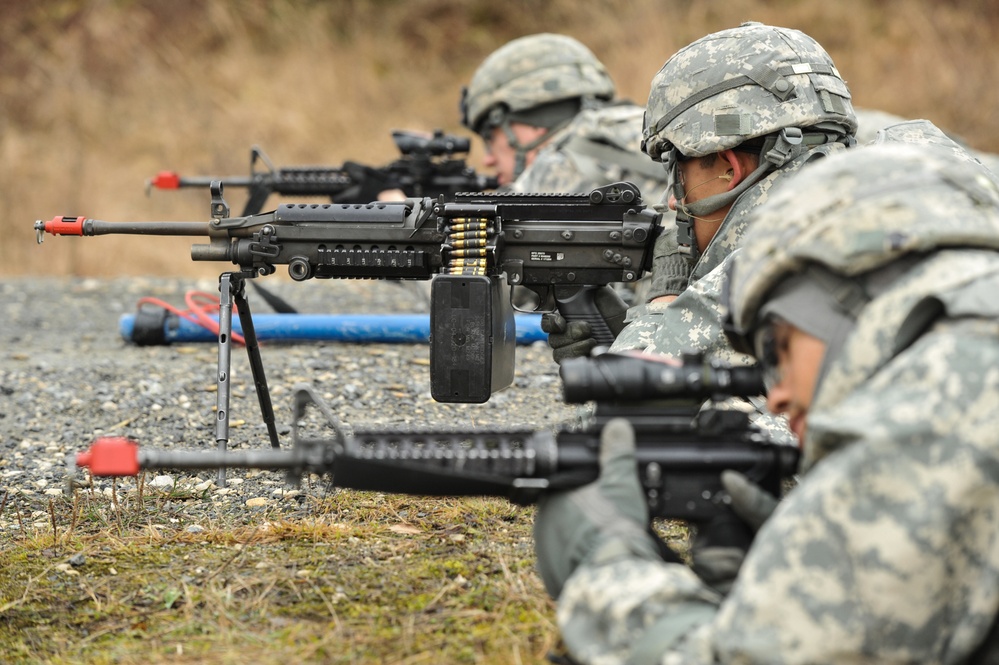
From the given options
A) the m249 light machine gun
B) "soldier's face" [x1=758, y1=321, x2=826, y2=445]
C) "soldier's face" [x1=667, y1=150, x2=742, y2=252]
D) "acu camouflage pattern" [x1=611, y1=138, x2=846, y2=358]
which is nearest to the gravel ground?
the m249 light machine gun

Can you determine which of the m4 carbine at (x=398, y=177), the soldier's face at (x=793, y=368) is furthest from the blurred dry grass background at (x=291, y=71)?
the soldier's face at (x=793, y=368)

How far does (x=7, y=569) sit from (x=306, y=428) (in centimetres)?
212

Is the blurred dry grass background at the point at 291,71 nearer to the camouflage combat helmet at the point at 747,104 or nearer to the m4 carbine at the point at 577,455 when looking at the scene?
the camouflage combat helmet at the point at 747,104

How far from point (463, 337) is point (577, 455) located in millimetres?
2125

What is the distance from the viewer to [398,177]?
9289 millimetres

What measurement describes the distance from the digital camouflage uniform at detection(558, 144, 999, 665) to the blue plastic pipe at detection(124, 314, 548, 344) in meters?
5.15

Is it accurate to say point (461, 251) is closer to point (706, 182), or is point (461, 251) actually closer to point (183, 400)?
point (706, 182)

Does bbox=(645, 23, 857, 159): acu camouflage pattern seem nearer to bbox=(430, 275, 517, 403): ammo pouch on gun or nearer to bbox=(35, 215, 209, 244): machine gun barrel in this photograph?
bbox=(430, 275, 517, 403): ammo pouch on gun

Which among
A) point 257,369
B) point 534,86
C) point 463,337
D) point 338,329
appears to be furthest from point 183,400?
point 534,86

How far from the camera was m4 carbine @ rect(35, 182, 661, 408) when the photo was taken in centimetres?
480

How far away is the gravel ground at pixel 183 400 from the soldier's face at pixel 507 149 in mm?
1814

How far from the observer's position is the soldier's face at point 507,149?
890cm

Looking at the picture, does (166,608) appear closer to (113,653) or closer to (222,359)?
(113,653)

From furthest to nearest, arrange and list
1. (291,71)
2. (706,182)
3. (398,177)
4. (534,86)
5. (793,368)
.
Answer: (291,71) < (398,177) < (534,86) < (706,182) < (793,368)
